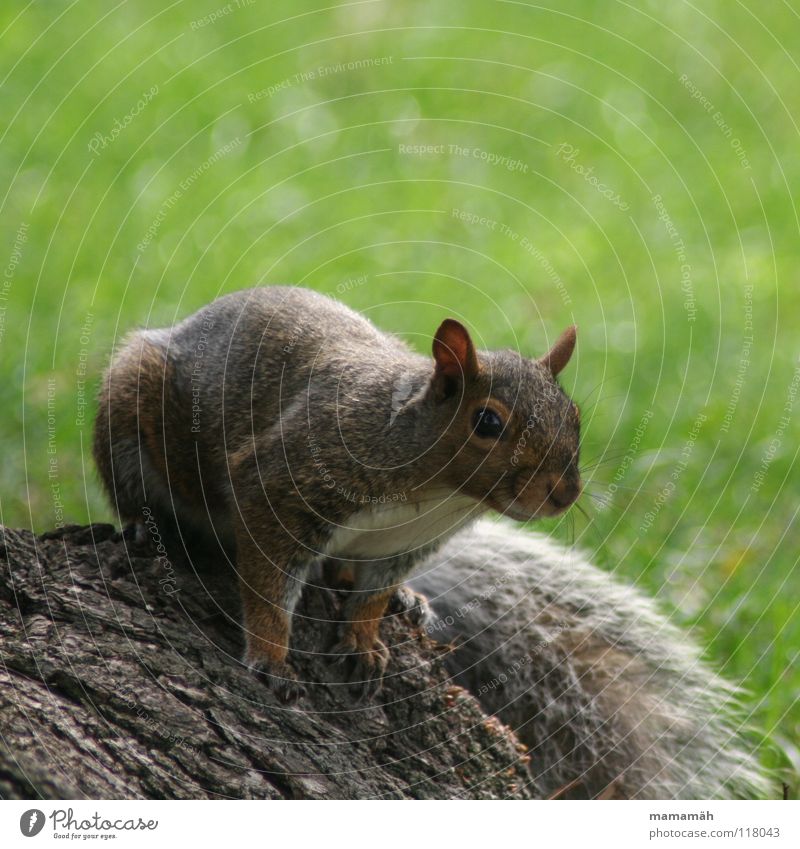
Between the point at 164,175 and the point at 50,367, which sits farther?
the point at 164,175

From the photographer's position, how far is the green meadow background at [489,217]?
4.02 meters

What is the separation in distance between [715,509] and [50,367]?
8.03 ft

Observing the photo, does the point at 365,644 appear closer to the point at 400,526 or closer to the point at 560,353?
the point at 400,526

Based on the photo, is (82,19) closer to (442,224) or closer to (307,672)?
(442,224)

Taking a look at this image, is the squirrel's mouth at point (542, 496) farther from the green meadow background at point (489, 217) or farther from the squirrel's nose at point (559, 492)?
the green meadow background at point (489, 217)

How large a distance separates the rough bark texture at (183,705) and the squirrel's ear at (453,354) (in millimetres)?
705

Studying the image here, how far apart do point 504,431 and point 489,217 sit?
10.5ft

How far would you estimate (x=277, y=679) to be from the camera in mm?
2625

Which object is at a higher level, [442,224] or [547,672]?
[442,224]

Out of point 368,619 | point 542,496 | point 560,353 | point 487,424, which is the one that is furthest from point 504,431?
point 368,619

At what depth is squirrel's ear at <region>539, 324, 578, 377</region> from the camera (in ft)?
9.06

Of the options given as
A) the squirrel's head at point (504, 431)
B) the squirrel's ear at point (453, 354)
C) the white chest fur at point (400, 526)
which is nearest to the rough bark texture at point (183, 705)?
the white chest fur at point (400, 526)
